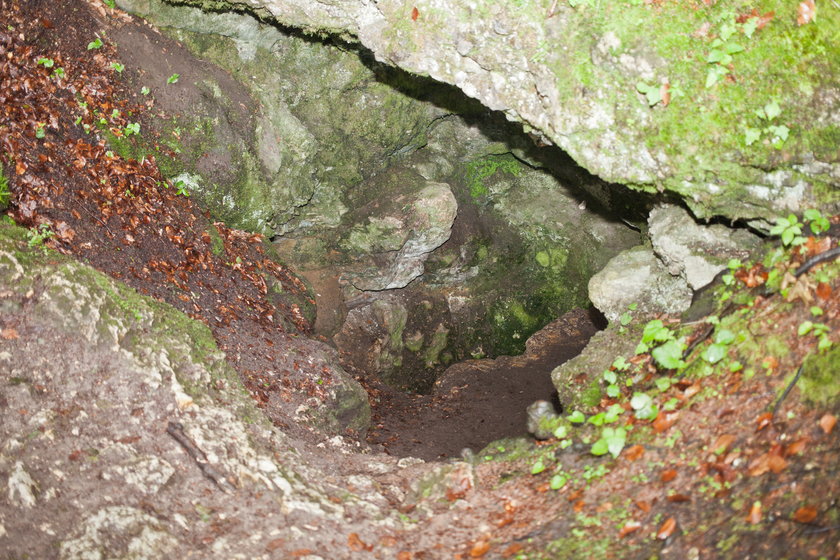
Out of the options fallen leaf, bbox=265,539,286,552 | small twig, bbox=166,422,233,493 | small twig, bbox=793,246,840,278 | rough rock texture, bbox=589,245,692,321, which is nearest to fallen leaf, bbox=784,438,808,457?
small twig, bbox=793,246,840,278

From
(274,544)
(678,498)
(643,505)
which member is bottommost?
(274,544)

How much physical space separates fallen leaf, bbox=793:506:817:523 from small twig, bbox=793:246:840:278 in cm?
187

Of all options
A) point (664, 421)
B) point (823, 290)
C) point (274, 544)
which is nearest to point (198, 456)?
A: point (274, 544)

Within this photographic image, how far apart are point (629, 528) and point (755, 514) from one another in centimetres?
75

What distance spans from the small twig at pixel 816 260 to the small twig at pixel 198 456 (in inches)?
183

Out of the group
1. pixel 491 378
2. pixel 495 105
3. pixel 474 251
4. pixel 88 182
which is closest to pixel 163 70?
pixel 88 182

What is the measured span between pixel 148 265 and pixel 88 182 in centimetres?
114

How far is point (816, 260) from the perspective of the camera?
157 inches

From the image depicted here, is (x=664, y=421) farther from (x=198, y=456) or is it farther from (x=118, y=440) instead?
(x=118, y=440)

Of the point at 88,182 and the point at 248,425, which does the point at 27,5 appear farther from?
the point at 248,425

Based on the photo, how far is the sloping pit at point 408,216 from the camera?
8.65 metres

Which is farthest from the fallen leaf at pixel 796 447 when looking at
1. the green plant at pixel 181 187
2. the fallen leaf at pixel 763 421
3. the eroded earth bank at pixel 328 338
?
the green plant at pixel 181 187

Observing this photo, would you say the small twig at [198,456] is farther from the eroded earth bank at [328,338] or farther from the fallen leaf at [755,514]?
the fallen leaf at [755,514]

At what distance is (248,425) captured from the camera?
17.1 ft
